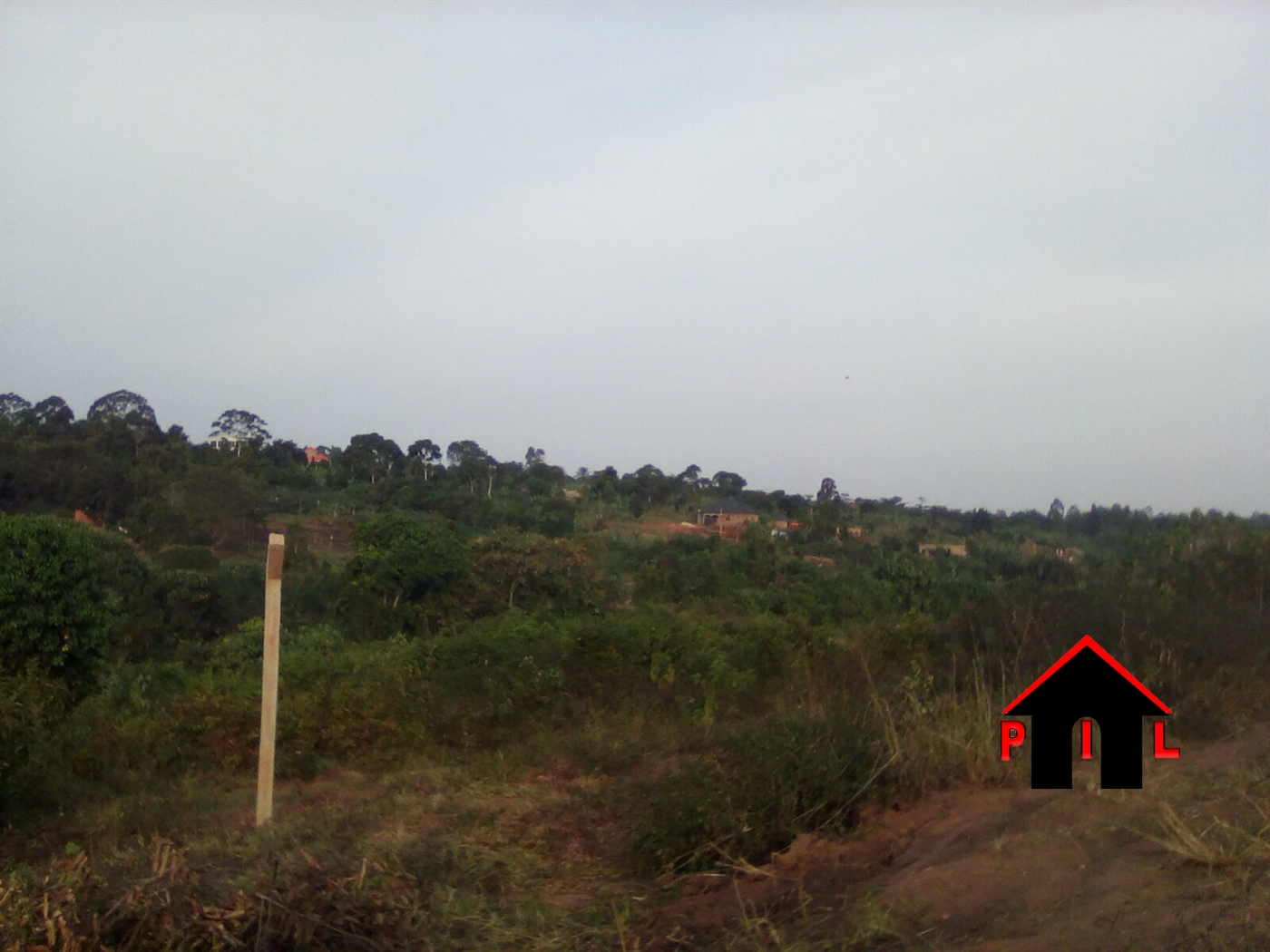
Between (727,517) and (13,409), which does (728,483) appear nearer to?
(727,517)

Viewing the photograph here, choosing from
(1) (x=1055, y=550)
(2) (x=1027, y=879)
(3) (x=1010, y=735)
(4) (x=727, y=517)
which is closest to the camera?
(2) (x=1027, y=879)

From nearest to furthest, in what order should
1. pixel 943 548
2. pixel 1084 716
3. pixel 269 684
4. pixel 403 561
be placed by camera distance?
pixel 269 684, pixel 1084 716, pixel 403 561, pixel 943 548

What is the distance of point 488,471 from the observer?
30719mm

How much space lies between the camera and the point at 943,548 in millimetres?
21016

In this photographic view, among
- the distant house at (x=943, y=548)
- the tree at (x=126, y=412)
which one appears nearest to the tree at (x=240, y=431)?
the tree at (x=126, y=412)

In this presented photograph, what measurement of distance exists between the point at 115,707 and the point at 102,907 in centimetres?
636

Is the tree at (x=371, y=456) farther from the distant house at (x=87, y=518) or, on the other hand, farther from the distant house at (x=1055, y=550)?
the distant house at (x=1055, y=550)

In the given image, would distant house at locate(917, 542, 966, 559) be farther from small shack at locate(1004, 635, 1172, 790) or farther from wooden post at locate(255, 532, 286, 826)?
wooden post at locate(255, 532, 286, 826)

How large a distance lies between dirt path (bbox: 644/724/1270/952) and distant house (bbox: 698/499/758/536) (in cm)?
1965

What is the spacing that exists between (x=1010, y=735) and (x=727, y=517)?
2142 cm

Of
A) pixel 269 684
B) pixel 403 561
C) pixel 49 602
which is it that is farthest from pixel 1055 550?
pixel 269 684

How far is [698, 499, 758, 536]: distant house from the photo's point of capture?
85.2ft

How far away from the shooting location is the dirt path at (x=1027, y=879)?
364 centimetres

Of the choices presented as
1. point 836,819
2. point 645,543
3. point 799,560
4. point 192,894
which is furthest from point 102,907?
point 645,543
